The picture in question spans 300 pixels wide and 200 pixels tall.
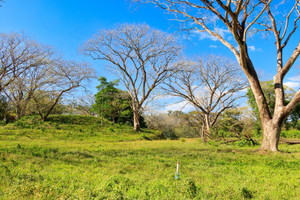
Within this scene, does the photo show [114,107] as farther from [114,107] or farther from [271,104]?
[271,104]

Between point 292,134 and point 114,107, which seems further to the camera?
point 114,107

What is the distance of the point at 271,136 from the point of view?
903 cm

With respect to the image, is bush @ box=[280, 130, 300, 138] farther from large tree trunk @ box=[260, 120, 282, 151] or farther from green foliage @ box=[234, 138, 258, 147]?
large tree trunk @ box=[260, 120, 282, 151]

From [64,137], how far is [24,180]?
11.7m

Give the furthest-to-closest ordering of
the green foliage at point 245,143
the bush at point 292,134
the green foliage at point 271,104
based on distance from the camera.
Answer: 1. the green foliage at point 271,104
2. the bush at point 292,134
3. the green foliage at point 245,143

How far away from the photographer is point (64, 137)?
586 inches

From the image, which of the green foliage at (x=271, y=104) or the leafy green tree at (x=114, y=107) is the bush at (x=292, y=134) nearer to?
the green foliage at (x=271, y=104)

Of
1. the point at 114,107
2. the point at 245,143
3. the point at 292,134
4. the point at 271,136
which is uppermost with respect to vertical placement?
the point at 114,107

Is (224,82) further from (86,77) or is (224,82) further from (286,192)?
(286,192)

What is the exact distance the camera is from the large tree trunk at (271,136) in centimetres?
891

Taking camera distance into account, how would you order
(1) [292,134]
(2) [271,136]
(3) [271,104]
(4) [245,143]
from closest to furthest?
(2) [271,136], (4) [245,143], (1) [292,134], (3) [271,104]

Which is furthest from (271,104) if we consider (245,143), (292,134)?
(245,143)

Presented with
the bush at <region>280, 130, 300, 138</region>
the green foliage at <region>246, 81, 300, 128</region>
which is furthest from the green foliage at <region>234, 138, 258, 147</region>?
the green foliage at <region>246, 81, 300, 128</region>

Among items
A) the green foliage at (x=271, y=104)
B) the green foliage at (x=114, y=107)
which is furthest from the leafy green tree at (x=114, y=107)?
the green foliage at (x=271, y=104)
